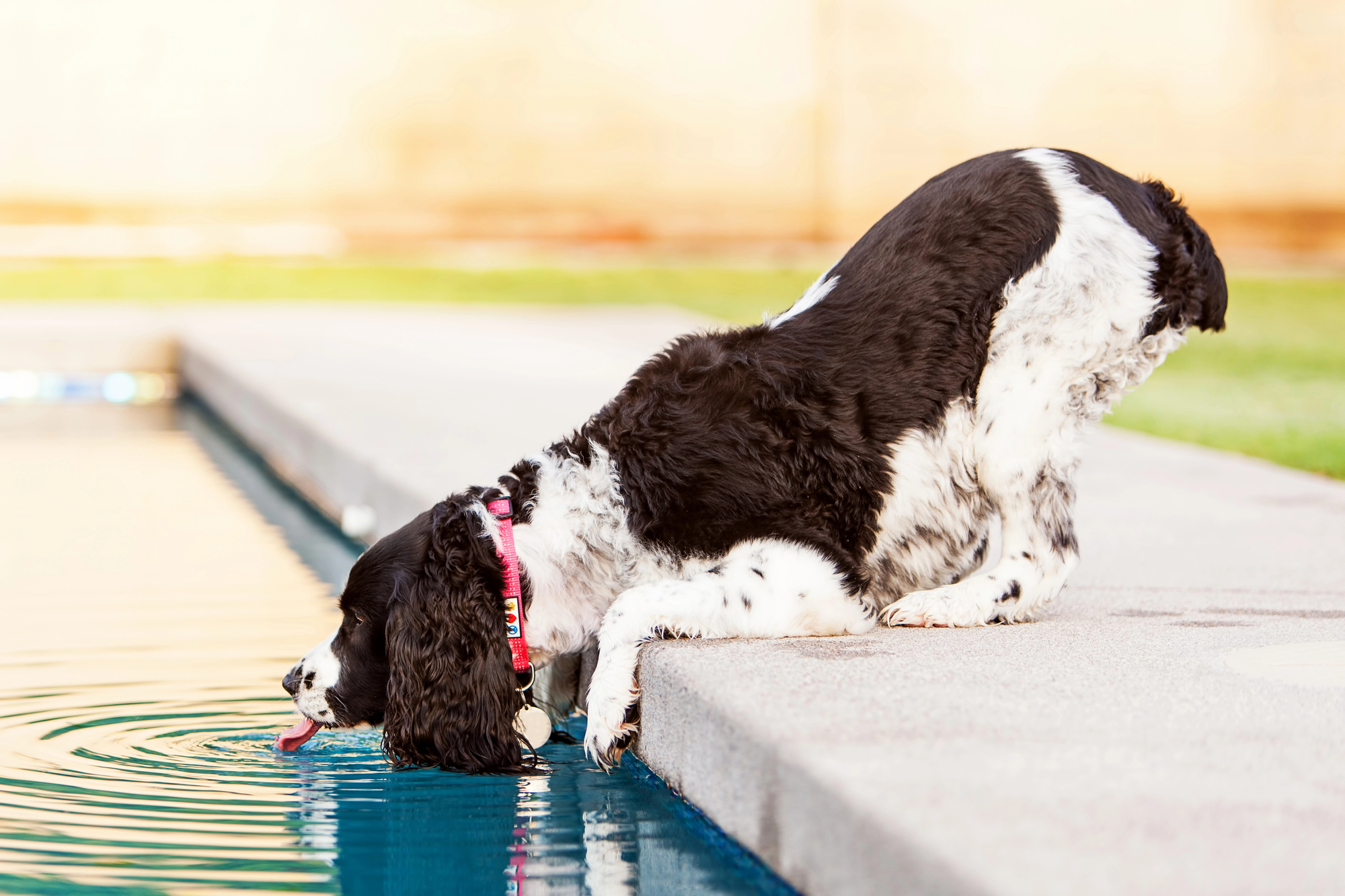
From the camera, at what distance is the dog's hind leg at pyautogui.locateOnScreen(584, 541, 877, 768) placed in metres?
3.60

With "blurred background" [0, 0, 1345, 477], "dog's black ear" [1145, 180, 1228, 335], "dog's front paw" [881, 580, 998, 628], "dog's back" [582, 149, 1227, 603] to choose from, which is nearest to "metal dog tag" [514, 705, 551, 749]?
"dog's back" [582, 149, 1227, 603]

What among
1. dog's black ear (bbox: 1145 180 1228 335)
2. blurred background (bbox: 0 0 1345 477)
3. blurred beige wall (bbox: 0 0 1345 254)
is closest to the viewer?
dog's black ear (bbox: 1145 180 1228 335)

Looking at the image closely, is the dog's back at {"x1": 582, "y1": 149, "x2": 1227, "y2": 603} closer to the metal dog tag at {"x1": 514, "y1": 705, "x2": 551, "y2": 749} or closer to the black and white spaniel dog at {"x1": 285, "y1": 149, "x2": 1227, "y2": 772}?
the black and white spaniel dog at {"x1": 285, "y1": 149, "x2": 1227, "y2": 772}

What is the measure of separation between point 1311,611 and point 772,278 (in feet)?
47.3

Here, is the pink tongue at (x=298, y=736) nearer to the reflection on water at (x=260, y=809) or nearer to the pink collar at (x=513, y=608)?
the reflection on water at (x=260, y=809)

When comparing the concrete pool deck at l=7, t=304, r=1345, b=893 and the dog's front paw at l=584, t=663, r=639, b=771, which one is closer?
the concrete pool deck at l=7, t=304, r=1345, b=893

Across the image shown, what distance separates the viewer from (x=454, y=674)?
3.56 meters

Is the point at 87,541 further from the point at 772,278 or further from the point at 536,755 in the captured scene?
the point at 772,278

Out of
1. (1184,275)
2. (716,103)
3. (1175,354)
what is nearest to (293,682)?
(1184,275)

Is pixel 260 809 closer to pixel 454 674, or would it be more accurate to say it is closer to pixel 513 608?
pixel 454 674

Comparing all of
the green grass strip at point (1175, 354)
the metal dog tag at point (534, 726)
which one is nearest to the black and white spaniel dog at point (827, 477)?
the metal dog tag at point (534, 726)

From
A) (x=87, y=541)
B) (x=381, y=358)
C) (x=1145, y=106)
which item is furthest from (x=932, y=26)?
(x=87, y=541)

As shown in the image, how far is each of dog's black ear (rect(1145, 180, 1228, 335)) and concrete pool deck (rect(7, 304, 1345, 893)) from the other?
0.71 metres

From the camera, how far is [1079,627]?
3.93m
